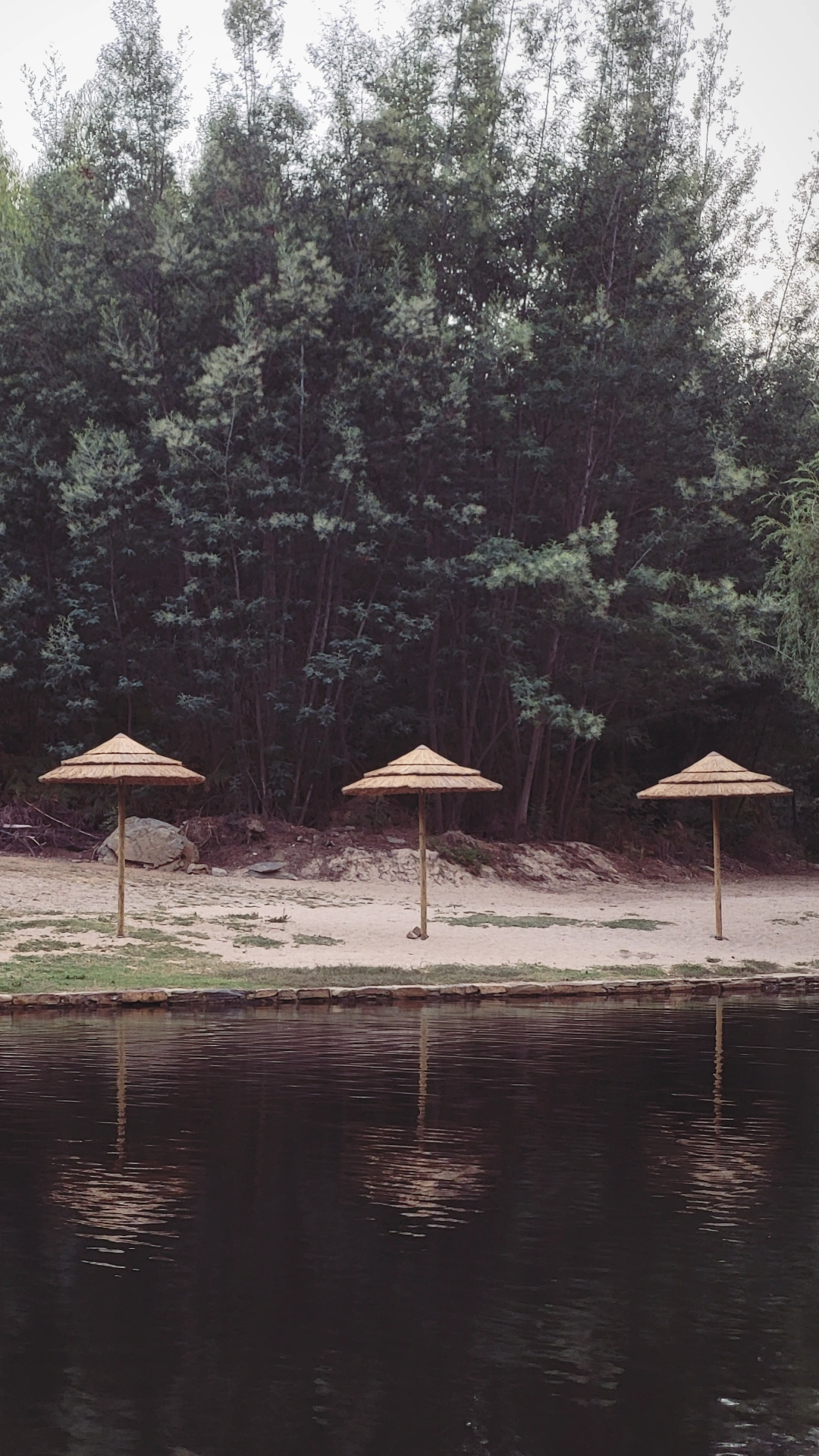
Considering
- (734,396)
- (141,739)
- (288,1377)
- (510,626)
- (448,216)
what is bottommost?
(288,1377)

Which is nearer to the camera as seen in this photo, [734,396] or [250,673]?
[250,673]

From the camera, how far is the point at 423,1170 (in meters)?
8.91

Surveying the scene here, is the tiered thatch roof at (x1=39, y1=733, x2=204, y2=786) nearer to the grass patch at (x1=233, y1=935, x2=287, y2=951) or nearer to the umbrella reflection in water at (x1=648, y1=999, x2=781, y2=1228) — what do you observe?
the grass patch at (x1=233, y1=935, x2=287, y2=951)

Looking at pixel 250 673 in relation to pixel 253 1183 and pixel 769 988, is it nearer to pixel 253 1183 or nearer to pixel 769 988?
pixel 769 988

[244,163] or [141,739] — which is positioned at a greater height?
[244,163]

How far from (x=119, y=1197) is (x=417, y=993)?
9.45 meters

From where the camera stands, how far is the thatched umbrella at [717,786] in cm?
2255

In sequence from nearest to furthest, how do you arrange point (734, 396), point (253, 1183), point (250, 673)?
1. point (253, 1183)
2. point (250, 673)
3. point (734, 396)

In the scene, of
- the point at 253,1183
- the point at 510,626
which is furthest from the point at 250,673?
the point at 253,1183

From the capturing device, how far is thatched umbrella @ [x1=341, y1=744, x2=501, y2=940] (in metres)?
21.2

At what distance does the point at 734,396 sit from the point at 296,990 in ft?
70.6

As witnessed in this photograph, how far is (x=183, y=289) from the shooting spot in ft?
103

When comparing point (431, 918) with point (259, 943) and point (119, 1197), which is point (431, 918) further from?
point (119, 1197)

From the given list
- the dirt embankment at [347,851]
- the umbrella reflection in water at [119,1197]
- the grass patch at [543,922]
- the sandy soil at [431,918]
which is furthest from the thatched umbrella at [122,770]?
the umbrella reflection in water at [119,1197]
